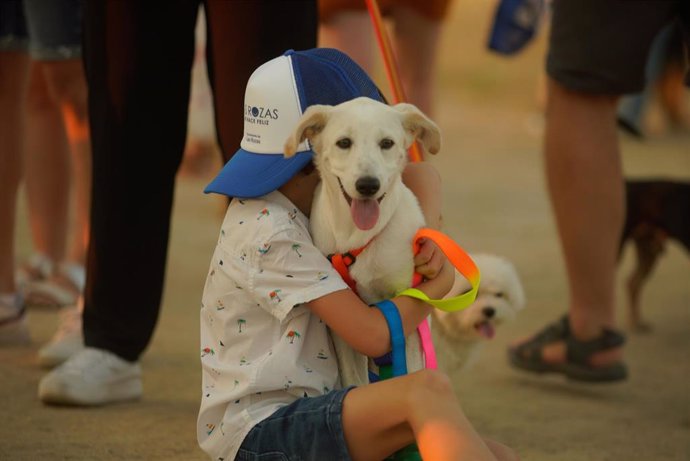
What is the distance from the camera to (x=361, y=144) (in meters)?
2.48

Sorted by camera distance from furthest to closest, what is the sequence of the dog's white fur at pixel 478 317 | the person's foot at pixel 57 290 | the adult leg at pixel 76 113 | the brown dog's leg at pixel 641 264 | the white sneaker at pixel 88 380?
1. the brown dog's leg at pixel 641 264
2. the person's foot at pixel 57 290
3. the adult leg at pixel 76 113
4. the dog's white fur at pixel 478 317
5. the white sneaker at pixel 88 380

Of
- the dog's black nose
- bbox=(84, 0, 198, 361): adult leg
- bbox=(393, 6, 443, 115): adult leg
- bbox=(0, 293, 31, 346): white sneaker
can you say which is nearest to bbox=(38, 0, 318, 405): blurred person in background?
bbox=(84, 0, 198, 361): adult leg

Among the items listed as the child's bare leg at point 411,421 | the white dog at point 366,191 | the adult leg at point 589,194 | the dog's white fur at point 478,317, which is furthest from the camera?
the adult leg at point 589,194

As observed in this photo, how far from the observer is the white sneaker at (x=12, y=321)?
4273mm

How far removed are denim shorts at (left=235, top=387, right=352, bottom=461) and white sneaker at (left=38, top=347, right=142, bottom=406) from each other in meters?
1.10

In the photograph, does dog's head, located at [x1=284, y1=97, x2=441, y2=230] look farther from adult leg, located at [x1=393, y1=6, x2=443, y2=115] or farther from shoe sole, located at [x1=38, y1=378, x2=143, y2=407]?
adult leg, located at [x1=393, y1=6, x2=443, y2=115]

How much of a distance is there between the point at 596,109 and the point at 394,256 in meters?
1.66

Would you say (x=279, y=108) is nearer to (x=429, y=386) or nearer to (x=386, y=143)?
(x=386, y=143)

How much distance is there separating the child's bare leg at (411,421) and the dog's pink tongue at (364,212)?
1.12 feet

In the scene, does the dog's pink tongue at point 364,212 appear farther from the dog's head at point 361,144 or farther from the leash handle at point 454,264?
the leash handle at point 454,264

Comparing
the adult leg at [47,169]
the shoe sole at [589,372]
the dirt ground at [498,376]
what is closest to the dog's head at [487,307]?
the dirt ground at [498,376]

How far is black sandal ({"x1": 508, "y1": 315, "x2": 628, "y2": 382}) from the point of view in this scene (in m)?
4.16

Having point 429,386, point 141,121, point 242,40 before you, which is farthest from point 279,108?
point 141,121

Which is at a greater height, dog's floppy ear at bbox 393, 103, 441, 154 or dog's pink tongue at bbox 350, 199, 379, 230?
dog's floppy ear at bbox 393, 103, 441, 154
